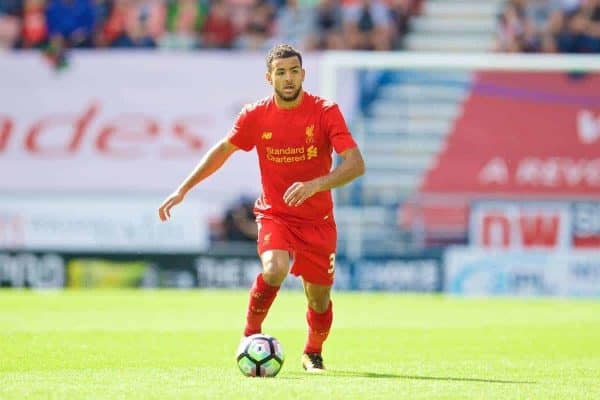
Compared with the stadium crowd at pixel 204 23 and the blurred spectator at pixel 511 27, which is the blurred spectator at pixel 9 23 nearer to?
the stadium crowd at pixel 204 23

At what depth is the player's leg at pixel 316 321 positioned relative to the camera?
1095cm

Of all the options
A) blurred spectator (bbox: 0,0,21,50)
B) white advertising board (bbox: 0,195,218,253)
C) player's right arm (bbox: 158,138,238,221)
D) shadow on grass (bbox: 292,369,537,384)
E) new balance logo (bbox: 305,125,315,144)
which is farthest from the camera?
blurred spectator (bbox: 0,0,21,50)

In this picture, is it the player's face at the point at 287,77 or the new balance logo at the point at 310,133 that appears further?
the new balance logo at the point at 310,133

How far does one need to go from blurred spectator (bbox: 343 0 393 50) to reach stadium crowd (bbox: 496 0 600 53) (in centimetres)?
207

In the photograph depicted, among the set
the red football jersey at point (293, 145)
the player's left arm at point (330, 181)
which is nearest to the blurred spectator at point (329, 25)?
the red football jersey at point (293, 145)

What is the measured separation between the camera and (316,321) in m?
11.0

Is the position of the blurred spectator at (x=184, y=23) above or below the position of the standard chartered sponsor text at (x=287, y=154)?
above

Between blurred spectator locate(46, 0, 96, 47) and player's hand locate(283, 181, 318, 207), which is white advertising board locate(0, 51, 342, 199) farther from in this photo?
player's hand locate(283, 181, 318, 207)

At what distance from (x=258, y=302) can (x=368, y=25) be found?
1602 centimetres

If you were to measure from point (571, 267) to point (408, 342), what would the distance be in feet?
34.1

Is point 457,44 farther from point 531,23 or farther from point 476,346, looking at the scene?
point 476,346

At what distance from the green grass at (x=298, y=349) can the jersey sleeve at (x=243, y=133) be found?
1.69m

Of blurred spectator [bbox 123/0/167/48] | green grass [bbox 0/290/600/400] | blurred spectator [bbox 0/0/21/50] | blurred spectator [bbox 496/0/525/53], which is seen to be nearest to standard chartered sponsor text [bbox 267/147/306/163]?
green grass [bbox 0/290/600/400]

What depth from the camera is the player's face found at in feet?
34.5
